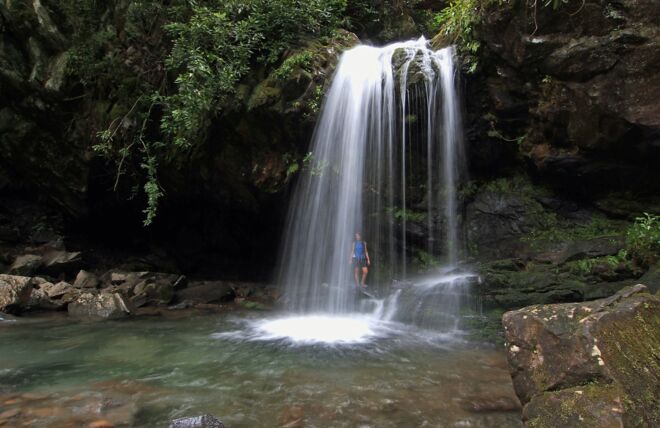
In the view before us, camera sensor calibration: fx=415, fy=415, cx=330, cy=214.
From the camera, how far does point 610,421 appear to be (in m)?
2.93

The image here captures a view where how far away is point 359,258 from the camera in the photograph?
38.1 ft

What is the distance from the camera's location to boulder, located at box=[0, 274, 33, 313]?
9898 mm

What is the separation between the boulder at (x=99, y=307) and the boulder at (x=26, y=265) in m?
2.97

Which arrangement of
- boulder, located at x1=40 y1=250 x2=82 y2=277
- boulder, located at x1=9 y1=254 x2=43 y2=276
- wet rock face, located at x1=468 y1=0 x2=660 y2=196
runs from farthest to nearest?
boulder, located at x1=40 y1=250 x2=82 y2=277 → boulder, located at x1=9 y1=254 x2=43 y2=276 → wet rock face, located at x1=468 y1=0 x2=660 y2=196

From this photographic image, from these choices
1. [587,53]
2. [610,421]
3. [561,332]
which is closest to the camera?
[610,421]

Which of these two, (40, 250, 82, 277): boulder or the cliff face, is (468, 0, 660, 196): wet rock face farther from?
(40, 250, 82, 277): boulder

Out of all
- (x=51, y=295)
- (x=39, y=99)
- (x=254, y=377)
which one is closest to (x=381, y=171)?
(x=254, y=377)

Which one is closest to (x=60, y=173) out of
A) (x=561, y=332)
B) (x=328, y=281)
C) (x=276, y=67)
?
(x=276, y=67)

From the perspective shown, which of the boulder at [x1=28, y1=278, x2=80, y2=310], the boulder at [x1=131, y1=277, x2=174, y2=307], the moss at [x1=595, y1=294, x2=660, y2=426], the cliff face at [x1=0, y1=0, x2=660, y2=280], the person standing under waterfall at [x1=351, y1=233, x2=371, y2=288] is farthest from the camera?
the person standing under waterfall at [x1=351, y1=233, x2=371, y2=288]

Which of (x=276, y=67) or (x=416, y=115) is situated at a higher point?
(x=276, y=67)

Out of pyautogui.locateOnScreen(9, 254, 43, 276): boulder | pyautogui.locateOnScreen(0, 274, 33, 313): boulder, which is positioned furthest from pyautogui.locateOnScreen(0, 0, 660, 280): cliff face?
pyautogui.locateOnScreen(0, 274, 33, 313): boulder

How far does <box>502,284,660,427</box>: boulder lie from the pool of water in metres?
0.94

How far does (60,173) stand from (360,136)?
31.9 ft

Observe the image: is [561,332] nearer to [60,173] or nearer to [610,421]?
[610,421]
